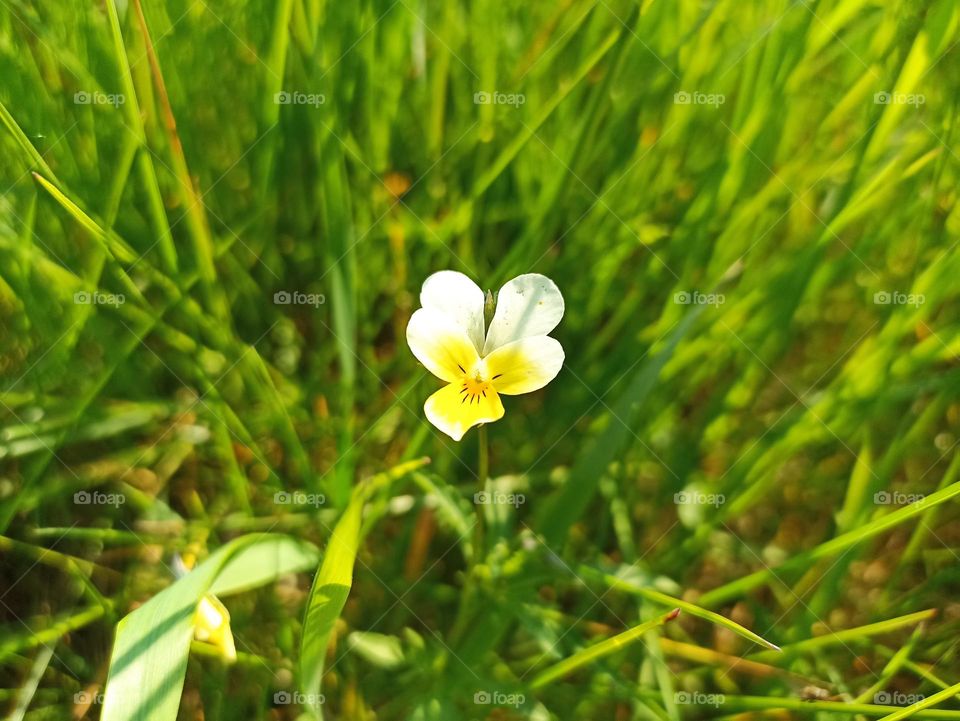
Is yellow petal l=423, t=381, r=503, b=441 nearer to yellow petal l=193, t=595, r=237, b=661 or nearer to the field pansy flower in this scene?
the field pansy flower

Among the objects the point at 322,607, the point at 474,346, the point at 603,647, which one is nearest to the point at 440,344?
the point at 474,346

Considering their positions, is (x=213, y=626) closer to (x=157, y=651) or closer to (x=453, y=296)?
(x=157, y=651)

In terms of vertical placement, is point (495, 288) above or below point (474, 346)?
above

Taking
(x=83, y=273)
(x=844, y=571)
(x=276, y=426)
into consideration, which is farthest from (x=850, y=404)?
(x=83, y=273)

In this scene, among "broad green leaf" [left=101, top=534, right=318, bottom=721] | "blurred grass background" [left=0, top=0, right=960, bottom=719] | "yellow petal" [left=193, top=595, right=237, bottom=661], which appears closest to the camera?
"broad green leaf" [left=101, top=534, right=318, bottom=721]

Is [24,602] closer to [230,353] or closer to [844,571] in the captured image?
[230,353]

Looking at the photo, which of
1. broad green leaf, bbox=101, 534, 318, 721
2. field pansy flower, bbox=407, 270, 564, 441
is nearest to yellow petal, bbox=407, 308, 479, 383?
field pansy flower, bbox=407, 270, 564, 441
